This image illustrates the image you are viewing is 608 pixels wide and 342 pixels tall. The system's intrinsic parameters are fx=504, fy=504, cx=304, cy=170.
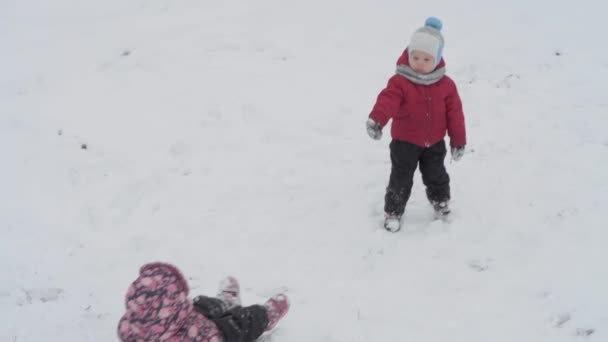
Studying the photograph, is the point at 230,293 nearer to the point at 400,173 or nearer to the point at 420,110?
the point at 400,173

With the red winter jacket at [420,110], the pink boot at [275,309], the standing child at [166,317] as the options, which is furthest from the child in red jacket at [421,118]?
the standing child at [166,317]

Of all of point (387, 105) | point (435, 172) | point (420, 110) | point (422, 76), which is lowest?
point (435, 172)

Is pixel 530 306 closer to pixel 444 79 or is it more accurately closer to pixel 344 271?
pixel 344 271

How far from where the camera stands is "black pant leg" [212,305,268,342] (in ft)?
12.4

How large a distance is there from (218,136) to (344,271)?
10.5 ft

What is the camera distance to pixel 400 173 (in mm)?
5242

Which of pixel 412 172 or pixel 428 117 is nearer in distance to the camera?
pixel 428 117

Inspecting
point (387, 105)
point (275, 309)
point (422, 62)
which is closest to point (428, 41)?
point (422, 62)

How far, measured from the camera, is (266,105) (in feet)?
26.1

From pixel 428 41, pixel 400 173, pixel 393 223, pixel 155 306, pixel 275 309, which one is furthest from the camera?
pixel 393 223

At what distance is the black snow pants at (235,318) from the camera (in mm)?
3811

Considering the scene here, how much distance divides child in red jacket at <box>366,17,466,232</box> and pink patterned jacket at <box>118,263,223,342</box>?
91.5 inches

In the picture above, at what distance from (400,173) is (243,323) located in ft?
7.53

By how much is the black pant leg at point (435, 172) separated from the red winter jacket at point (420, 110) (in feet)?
0.49
